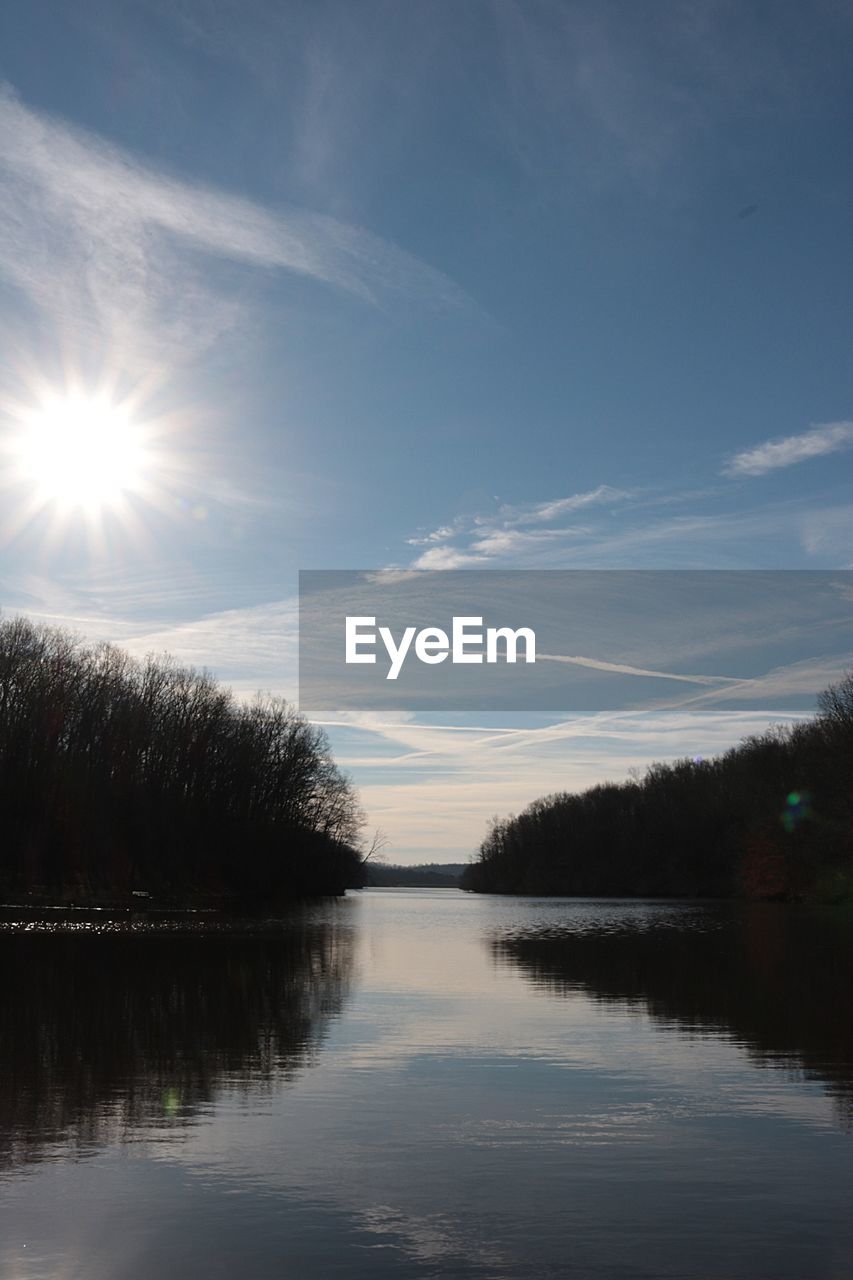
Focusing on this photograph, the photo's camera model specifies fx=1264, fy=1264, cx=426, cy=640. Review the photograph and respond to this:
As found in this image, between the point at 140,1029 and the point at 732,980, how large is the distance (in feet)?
48.0

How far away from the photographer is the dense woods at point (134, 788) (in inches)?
2854

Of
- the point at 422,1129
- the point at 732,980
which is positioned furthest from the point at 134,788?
the point at 422,1129

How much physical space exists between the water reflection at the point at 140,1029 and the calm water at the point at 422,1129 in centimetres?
7

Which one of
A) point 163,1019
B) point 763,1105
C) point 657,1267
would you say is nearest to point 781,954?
point 163,1019

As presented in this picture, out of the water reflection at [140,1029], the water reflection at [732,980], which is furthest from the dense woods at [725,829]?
the water reflection at [140,1029]

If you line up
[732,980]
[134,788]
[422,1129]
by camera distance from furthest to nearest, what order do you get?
[134,788]
[732,980]
[422,1129]

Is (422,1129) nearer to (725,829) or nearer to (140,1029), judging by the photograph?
(140,1029)

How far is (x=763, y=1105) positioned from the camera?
13.7m

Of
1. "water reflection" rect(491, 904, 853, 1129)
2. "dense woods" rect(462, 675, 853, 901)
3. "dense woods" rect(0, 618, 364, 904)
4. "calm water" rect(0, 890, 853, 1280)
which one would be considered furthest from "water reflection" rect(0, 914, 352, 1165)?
"dense woods" rect(462, 675, 853, 901)

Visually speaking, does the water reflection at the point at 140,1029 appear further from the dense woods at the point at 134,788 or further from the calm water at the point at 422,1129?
the dense woods at the point at 134,788

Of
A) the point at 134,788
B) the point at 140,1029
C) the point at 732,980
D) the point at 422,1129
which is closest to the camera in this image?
the point at 422,1129

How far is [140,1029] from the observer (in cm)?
1911

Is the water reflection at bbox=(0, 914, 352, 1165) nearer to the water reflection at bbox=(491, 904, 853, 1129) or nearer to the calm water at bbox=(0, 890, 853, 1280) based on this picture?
the calm water at bbox=(0, 890, 853, 1280)

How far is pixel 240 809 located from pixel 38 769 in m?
26.6
